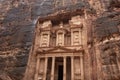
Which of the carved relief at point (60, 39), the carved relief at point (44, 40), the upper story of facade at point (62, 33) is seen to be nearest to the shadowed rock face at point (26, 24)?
the upper story of facade at point (62, 33)

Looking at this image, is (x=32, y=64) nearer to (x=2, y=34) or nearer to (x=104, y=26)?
(x=2, y=34)

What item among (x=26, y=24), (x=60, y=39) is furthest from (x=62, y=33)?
(x=26, y=24)

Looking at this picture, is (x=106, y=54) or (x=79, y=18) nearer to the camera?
(x=106, y=54)

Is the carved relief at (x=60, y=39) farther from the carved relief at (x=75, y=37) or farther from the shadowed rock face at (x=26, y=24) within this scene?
the shadowed rock face at (x=26, y=24)

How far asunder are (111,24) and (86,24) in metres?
2.18

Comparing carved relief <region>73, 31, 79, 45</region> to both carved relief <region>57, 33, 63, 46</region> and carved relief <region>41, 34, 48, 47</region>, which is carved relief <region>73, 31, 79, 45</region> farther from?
carved relief <region>41, 34, 48, 47</region>

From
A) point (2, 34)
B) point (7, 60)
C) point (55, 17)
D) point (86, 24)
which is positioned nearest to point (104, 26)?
point (86, 24)

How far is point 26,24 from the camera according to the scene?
14227 mm

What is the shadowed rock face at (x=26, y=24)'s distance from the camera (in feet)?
36.5

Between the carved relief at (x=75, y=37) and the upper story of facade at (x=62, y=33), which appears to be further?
the upper story of facade at (x=62, y=33)

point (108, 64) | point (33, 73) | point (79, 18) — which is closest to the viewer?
point (108, 64)

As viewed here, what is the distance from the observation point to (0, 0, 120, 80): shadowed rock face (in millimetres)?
11133

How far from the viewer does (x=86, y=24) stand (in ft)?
43.4

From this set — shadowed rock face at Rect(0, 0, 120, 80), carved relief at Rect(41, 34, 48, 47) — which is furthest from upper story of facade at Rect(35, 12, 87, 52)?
shadowed rock face at Rect(0, 0, 120, 80)
